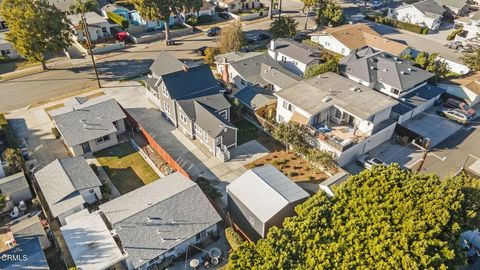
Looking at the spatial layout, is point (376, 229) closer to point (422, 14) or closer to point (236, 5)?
point (422, 14)

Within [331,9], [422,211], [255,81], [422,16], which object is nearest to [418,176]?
[422,211]

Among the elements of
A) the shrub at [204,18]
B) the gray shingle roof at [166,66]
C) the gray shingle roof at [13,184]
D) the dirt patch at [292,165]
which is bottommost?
the dirt patch at [292,165]

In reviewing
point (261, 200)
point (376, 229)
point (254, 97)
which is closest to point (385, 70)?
point (254, 97)

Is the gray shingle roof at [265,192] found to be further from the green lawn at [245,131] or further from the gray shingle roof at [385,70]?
the gray shingle roof at [385,70]

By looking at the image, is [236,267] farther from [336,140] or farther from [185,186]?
[336,140]

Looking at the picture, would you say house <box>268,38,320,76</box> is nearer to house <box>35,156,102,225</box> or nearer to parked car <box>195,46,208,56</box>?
parked car <box>195,46,208,56</box>

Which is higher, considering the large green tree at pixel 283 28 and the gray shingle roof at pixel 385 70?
the large green tree at pixel 283 28

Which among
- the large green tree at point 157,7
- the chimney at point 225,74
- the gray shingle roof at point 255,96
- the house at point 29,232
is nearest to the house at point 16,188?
the house at point 29,232
